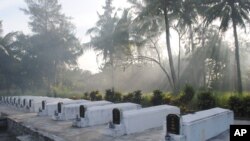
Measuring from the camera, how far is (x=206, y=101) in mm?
15969

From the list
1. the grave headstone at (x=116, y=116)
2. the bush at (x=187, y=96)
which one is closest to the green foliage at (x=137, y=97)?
the bush at (x=187, y=96)

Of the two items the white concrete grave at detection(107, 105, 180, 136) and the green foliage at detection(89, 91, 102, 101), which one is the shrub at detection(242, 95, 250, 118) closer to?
the white concrete grave at detection(107, 105, 180, 136)

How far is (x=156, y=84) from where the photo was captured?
3825 cm

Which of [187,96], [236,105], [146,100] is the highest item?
[187,96]

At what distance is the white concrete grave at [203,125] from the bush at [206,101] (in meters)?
3.73

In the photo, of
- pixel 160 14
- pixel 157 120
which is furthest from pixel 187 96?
pixel 160 14

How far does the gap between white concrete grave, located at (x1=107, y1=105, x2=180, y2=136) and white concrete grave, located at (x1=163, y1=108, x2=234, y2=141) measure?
7.42ft

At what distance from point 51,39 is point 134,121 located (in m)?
35.2

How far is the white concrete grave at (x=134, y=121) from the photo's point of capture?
11.5 metres

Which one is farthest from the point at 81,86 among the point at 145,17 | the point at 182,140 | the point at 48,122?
the point at 182,140

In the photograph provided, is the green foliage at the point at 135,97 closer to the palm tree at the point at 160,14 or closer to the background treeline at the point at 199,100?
the background treeline at the point at 199,100

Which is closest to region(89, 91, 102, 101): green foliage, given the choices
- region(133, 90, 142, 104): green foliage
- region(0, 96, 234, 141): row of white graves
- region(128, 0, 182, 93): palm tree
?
region(133, 90, 142, 104): green foliage

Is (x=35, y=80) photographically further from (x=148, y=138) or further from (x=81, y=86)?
(x=148, y=138)

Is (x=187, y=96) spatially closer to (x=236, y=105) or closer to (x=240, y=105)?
(x=236, y=105)
